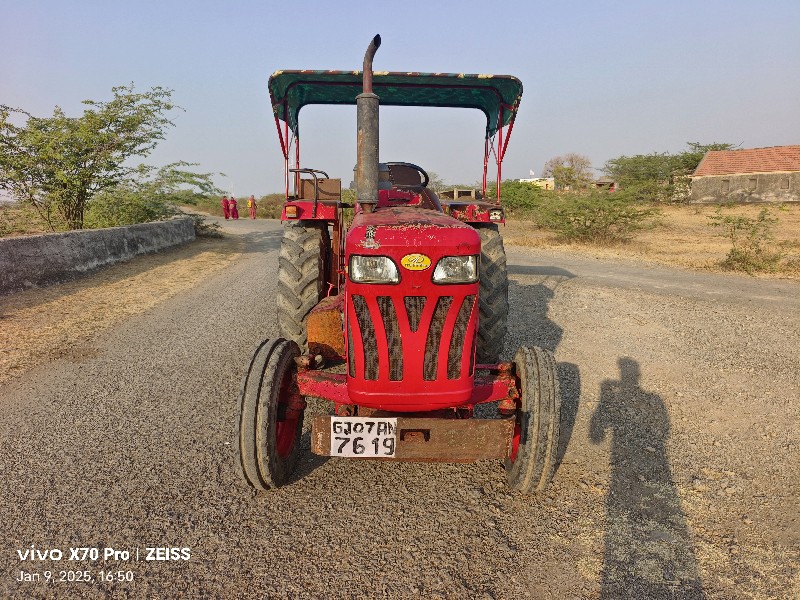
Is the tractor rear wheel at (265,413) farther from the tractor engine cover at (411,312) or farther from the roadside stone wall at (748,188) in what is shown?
the roadside stone wall at (748,188)

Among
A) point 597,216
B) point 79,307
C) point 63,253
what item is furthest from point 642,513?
point 597,216

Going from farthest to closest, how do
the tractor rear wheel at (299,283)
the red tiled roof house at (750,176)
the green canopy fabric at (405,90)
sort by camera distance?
the red tiled roof house at (750,176), the green canopy fabric at (405,90), the tractor rear wheel at (299,283)

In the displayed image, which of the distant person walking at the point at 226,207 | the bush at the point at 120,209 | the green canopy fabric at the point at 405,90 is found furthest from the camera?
the distant person walking at the point at 226,207

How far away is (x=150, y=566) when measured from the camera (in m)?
2.32

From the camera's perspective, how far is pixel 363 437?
263cm

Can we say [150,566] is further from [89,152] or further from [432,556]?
[89,152]

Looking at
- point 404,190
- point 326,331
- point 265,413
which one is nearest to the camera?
point 265,413

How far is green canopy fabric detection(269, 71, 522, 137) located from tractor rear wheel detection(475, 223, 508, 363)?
167cm

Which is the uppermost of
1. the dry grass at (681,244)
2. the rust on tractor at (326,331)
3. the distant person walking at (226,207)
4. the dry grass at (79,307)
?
the distant person walking at (226,207)

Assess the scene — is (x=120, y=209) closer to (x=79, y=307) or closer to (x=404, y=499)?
(x=79, y=307)

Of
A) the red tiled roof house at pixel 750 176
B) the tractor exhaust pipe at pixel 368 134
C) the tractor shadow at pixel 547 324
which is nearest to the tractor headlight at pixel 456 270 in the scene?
the tractor exhaust pipe at pixel 368 134

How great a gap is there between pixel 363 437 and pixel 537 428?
0.90 meters

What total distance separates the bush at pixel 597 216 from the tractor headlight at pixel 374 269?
1556 cm

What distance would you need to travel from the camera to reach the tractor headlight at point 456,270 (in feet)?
8.20
